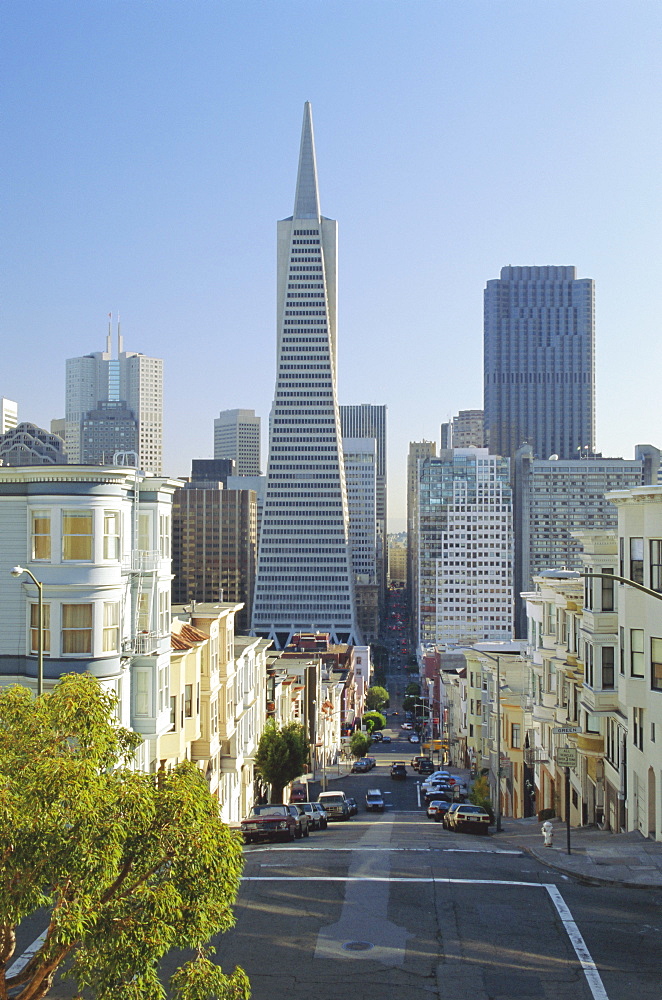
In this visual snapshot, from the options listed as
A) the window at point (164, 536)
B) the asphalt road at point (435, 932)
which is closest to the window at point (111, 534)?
the window at point (164, 536)

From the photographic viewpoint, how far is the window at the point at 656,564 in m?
34.9

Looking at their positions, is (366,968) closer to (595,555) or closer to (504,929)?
(504,929)

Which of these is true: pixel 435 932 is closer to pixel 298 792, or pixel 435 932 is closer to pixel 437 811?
pixel 437 811

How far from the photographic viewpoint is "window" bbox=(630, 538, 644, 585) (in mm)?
36281

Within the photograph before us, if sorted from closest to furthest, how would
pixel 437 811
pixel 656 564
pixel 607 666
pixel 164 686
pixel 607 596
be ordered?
pixel 656 564 < pixel 164 686 < pixel 607 596 < pixel 607 666 < pixel 437 811

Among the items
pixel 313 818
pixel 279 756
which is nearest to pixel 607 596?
A: pixel 313 818

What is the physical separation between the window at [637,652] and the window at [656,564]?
2.53 metres

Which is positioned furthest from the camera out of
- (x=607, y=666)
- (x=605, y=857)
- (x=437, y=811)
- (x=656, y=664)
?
(x=437, y=811)

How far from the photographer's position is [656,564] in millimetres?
35125

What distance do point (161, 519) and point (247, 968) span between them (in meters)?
18.8

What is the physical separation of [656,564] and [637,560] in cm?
151

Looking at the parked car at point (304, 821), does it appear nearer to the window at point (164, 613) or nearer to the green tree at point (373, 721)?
the window at point (164, 613)

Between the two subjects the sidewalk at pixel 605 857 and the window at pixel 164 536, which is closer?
the sidewalk at pixel 605 857

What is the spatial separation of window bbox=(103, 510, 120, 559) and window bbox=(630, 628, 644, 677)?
58.3 ft
